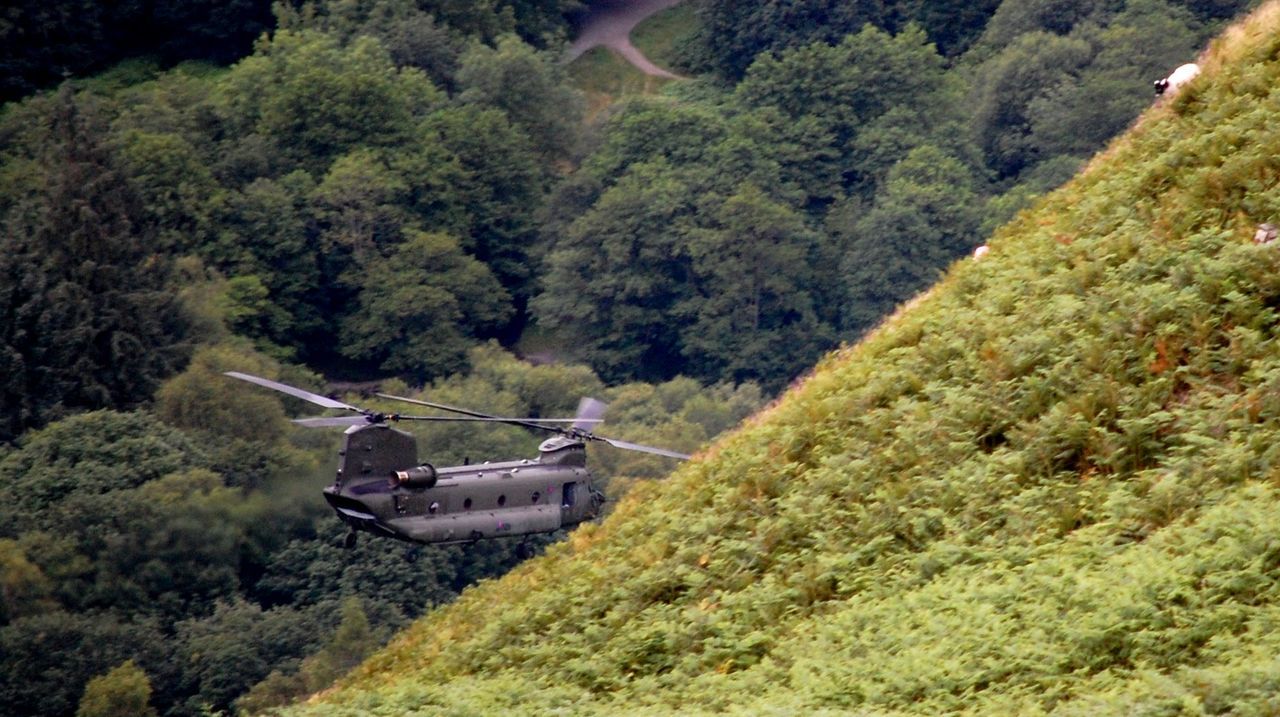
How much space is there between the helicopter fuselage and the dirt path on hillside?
89.6 m

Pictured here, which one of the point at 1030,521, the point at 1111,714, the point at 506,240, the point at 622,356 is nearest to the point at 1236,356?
the point at 1030,521

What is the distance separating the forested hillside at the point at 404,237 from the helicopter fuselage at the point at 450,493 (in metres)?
26.8

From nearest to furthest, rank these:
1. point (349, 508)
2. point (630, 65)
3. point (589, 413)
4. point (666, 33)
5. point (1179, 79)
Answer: point (1179, 79)
point (349, 508)
point (589, 413)
point (630, 65)
point (666, 33)

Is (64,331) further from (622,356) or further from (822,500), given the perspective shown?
(822,500)

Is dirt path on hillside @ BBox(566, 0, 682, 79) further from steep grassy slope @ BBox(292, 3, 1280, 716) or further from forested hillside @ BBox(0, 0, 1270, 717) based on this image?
steep grassy slope @ BBox(292, 3, 1280, 716)

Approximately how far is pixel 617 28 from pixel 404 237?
1100 inches

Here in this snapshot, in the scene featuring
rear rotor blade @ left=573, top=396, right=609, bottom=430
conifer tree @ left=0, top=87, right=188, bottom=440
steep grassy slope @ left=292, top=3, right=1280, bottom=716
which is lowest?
conifer tree @ left=0, top=87, right=188, bottom=440

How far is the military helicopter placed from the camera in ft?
82.0

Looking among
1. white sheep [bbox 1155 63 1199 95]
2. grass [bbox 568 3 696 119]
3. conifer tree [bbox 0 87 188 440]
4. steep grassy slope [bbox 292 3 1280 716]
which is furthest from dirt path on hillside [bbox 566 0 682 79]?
steep grassy slope [bbox 292 3 1280 716]

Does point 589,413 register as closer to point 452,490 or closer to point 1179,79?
point 452,490

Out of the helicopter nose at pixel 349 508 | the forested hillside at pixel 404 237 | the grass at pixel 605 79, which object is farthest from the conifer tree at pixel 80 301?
the helicopter nose at pixel 349 508

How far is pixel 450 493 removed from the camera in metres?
25.7

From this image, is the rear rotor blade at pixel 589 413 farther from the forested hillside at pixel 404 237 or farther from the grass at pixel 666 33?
the grass at pixel 666 33

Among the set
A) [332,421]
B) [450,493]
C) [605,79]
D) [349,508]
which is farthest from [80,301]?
[332,421]
